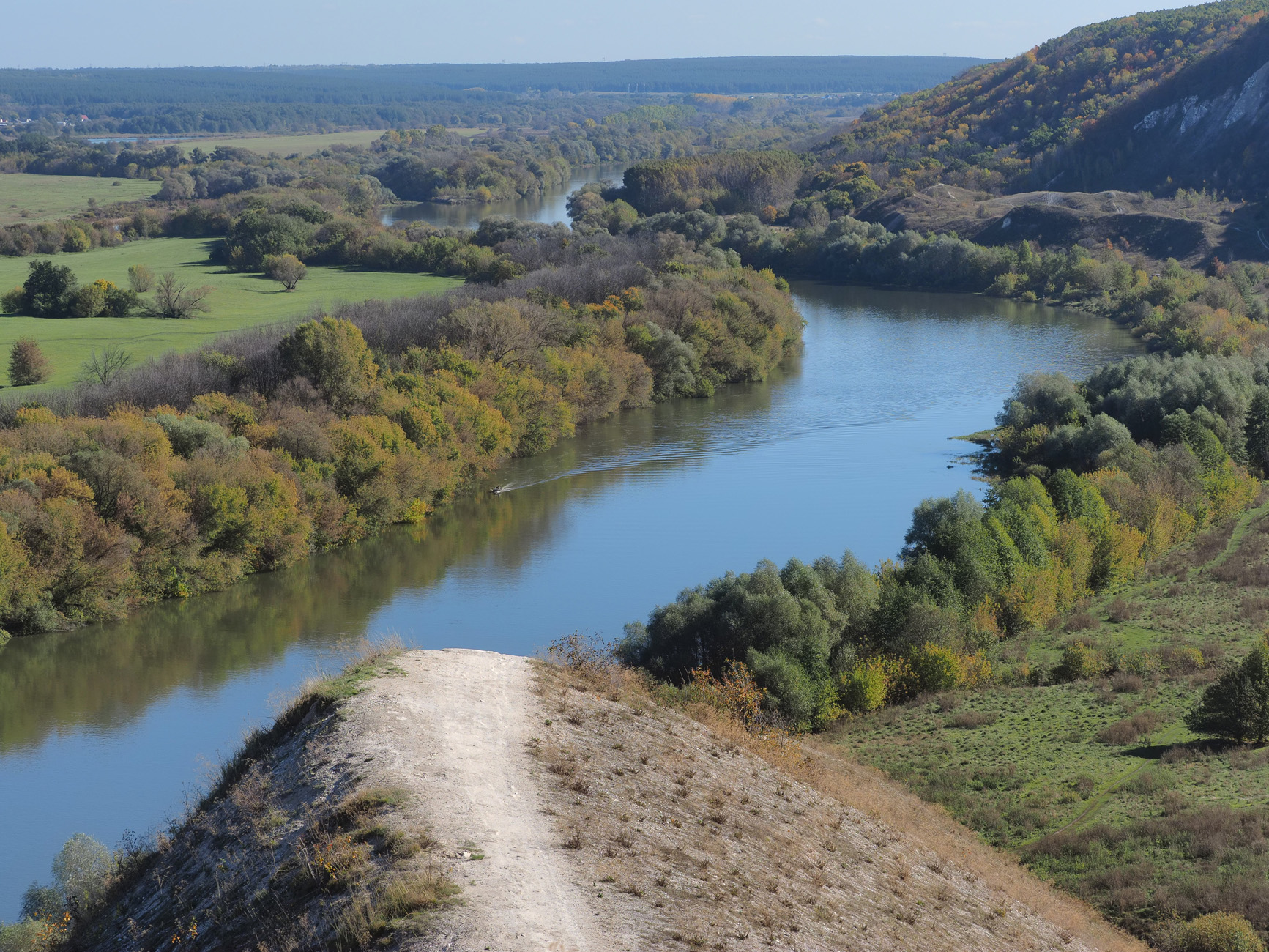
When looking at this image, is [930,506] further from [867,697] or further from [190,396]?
[190,396]

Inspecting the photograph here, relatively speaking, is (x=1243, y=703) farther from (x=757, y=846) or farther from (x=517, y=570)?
(x=517, y=570)

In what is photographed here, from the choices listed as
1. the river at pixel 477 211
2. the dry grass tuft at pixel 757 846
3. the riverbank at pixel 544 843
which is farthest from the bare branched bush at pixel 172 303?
the river at pixel 477 211

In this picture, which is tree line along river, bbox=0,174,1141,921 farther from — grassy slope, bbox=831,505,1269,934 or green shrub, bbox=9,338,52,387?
green shrub, bbox=9,338,52,387

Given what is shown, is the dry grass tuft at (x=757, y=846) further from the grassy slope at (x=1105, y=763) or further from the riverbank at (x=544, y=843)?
the grassy slope at (x=1105, y=763)

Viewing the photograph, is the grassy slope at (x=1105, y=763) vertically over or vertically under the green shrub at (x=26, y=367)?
under

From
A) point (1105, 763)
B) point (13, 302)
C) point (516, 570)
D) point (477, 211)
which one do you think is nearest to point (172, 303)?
point (13, 302)

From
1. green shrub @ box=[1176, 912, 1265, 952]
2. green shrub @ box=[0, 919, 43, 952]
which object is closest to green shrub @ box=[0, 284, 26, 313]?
green shrub @ box=[0, 919, 43, 952]

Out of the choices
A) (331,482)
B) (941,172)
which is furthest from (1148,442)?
(941,172)
